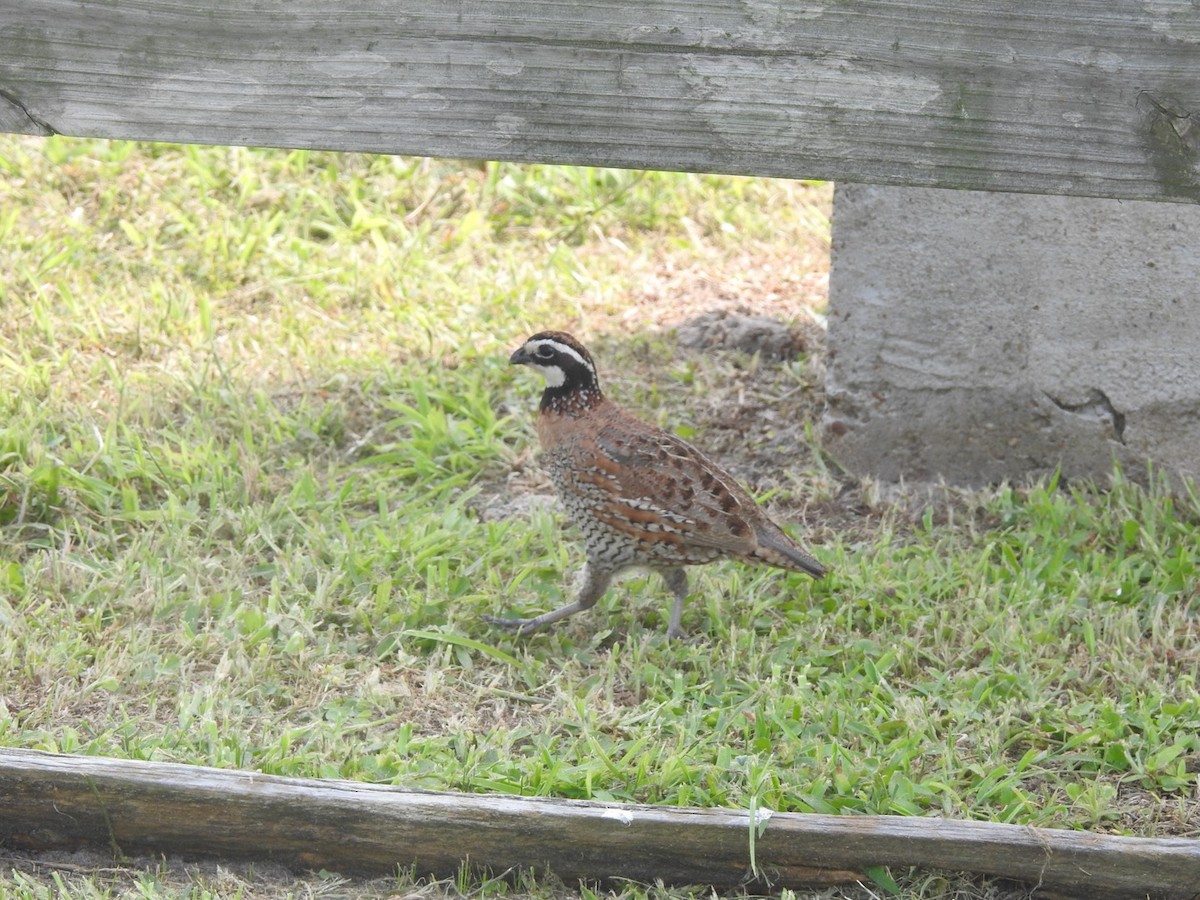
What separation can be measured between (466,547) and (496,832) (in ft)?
6.18

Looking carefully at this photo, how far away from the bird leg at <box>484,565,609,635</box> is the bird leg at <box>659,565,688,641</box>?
210 mm

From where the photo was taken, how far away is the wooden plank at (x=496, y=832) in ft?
10.9

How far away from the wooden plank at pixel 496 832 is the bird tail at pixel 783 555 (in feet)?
4.73

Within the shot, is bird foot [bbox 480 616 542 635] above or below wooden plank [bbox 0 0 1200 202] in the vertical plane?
below

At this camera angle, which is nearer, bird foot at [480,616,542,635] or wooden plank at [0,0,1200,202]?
wooden plank at [0,0,1200,202]

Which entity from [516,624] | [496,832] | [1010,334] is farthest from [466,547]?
[1010,334]

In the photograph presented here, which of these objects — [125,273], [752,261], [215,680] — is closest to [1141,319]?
[752,261]

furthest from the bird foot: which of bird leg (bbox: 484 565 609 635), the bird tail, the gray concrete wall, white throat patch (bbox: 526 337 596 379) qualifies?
the gray concrete wall

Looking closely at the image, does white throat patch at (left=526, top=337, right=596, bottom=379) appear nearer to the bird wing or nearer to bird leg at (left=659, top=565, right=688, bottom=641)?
the bird wing

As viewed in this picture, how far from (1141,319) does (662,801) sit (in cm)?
274

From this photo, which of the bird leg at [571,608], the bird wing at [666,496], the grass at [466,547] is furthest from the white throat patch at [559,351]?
the bird leg at [571,608]

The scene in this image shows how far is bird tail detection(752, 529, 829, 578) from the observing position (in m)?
4.71

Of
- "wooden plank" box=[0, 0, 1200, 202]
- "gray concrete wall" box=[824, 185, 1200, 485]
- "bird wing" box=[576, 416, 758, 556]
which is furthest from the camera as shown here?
"gray concrete wall" box=[824, 185, 1200, 485]

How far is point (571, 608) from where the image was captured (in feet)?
15.7
